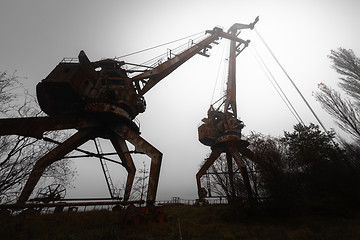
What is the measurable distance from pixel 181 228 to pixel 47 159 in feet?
28.3

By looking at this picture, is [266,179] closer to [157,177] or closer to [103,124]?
[157,177]

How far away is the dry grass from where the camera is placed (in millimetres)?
5352

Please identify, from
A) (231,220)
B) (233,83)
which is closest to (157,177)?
(231,220)

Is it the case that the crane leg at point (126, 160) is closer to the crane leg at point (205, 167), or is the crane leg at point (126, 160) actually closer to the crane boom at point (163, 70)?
the crane boom at point (163, 70)

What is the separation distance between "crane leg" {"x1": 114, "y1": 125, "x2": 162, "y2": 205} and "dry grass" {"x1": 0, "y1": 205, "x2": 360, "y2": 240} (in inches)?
51.0

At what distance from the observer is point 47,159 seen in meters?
8.98

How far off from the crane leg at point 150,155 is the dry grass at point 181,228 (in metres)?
1.30

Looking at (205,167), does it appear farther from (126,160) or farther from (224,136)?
(126,160)

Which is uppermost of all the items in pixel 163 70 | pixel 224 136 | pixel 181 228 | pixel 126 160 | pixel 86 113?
pixel 163 70

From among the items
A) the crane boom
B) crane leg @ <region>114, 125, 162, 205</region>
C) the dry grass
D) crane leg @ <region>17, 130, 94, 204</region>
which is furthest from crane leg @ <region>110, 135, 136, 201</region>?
the crane boom

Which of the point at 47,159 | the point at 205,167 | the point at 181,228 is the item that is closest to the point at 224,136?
the point at 205,167

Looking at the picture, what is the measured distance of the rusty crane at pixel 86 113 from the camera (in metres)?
8.54

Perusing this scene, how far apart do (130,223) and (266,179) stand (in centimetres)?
698

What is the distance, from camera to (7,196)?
Result: 18.9ft
